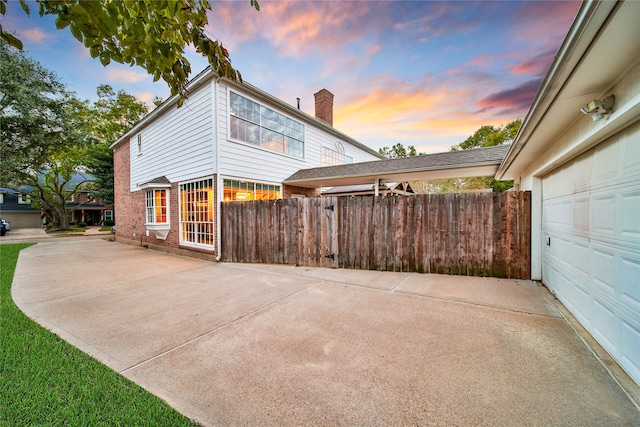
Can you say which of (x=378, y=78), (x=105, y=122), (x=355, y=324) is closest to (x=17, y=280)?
(x=355, y=324)

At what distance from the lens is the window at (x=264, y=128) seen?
334 inches

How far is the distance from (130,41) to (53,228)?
32899mm

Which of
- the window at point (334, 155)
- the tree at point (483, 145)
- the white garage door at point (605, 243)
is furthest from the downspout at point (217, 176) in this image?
the tree at point (483, 145)

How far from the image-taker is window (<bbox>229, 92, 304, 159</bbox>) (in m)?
8.49

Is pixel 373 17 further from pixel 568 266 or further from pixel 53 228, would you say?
pixel 53 228

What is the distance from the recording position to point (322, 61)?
28.1ft

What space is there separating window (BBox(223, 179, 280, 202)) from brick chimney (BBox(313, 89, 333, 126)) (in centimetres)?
648

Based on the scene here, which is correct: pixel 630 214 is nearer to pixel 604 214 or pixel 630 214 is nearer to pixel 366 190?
pixel 604 214

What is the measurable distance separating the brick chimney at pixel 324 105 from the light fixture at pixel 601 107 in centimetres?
1289

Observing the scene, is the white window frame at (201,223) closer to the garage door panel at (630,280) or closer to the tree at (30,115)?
the garage door panel at (630,280)

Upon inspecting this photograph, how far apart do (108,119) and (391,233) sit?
98.4 ft

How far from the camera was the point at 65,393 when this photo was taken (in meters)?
1.89

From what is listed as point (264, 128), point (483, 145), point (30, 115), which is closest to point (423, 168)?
point (264, 128)

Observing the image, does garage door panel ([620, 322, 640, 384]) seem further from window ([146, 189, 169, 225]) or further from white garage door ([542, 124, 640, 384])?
window ([146, 189, 169, 225])
